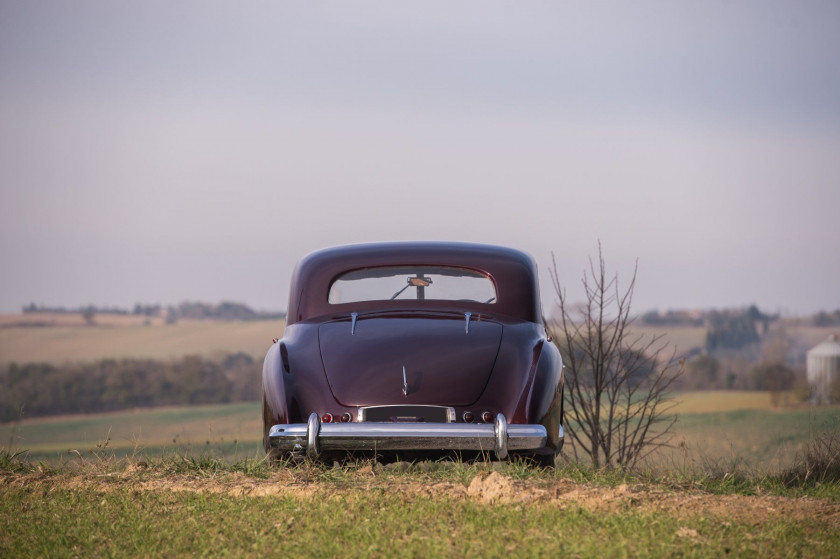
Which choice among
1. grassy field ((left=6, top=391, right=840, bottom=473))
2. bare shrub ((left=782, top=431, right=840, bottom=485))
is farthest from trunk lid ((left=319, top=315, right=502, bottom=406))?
bare shrub ((left=782, top=431, right=840, bottom=485))

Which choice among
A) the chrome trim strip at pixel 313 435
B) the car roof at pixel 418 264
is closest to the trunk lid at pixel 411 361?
the chrome trim strip at pixel 313 435

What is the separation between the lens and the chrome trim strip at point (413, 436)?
6.27m

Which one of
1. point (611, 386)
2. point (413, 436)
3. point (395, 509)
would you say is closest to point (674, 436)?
point (611, 386)

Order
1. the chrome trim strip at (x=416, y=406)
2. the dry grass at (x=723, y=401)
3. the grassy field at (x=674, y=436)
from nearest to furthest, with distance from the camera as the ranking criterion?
the chrome trim strip at (x=416, y=406) < the grassy field at (x=674, y=436) < the dry grass at (x=723, y=401)

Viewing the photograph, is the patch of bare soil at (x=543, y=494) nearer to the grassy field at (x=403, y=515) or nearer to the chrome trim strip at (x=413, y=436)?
the grassy field at (x=403, y=515)

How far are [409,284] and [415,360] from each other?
1.15 meters

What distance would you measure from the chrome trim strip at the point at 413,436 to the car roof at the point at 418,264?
128 cm

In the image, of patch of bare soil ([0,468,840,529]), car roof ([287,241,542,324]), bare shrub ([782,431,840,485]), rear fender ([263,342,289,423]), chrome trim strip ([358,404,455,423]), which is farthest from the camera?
bare shrub ([782,431,840,485])

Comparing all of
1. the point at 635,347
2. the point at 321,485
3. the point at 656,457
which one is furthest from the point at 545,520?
the point at 635,347

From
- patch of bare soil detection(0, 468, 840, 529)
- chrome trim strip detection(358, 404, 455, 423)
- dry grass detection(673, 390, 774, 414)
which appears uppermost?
chrome trim strip detection(358, 404, 455, 423)

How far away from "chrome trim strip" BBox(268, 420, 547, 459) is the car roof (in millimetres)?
1279

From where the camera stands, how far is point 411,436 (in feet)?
20.5

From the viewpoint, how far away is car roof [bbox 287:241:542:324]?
757 centimetres

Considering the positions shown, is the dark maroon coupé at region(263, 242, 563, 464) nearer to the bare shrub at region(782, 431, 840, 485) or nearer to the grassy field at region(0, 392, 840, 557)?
the grassy field at region(0, 392, 840, 557)
